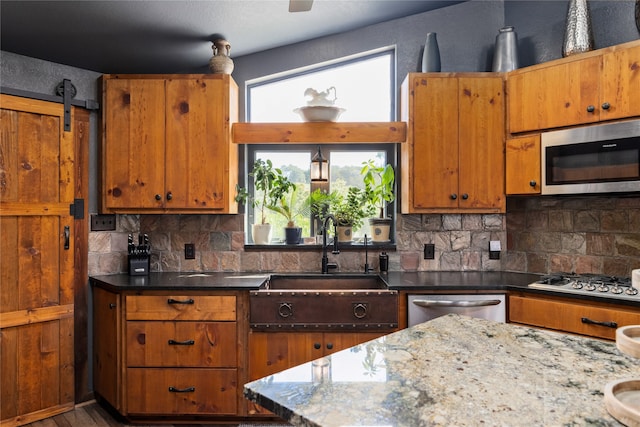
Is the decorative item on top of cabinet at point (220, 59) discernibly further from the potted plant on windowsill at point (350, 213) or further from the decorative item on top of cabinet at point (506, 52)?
the decorative item on top of cabinet at point (506, 52)

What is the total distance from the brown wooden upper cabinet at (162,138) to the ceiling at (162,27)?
0.23m

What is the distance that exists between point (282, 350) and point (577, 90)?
2.40 metres

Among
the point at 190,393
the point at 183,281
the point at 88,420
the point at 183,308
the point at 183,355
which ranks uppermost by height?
the point at 183,281

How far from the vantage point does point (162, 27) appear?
2547 millimetres

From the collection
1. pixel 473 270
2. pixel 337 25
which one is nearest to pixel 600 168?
pixel 473 270

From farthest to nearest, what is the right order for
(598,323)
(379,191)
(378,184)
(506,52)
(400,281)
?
(378,184) < (379,191) < (506,52) < (400,281) < (598,323)

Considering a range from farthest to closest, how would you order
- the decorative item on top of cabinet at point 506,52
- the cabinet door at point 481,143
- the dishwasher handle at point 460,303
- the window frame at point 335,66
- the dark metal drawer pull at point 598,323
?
the window frame at point 335,66, the decorative item on top of cabinet at point 506,52, the cabinet door at point 481,143, the dishwasher handle at point 460,303, the dark metal drawer pull at point 598,323

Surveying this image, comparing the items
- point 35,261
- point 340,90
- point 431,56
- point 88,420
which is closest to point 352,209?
point 340,90

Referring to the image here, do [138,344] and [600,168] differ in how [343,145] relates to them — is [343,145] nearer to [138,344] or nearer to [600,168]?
[600,168]

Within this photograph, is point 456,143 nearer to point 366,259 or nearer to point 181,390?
point 366,259

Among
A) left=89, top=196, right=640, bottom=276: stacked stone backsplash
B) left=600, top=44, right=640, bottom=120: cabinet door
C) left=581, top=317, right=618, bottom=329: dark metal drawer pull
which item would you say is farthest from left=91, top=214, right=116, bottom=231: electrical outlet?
left=600, top=44, right=640, bottom=120: cabinet door

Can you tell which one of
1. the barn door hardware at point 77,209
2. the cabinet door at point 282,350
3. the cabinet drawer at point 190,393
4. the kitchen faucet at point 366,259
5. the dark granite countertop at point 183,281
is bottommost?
the cabinet drawer at point 190,393

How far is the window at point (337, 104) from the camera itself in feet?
10.9

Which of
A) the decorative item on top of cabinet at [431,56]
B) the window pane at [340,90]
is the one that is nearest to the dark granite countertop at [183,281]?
the window pane at [340,90]
